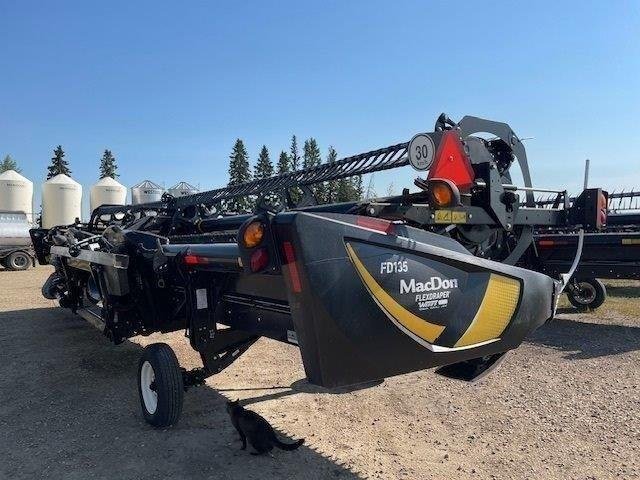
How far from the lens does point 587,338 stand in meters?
6.82

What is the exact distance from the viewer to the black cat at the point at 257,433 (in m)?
3.42

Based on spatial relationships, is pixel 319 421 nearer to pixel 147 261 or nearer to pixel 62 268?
pixel 147 261

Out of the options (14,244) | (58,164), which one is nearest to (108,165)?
(58,164)

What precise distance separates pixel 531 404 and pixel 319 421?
178 centimetres

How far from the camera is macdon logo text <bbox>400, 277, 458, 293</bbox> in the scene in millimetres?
2357

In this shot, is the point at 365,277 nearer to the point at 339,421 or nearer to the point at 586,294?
the point at 339,421

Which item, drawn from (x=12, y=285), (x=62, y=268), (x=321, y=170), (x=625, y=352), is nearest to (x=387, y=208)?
(x=321, y=170)

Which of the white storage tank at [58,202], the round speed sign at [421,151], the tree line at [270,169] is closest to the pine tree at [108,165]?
the tree line at [270,169]

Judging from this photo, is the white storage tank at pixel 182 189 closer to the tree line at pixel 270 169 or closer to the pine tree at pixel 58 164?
the tree line at pixel 270 169

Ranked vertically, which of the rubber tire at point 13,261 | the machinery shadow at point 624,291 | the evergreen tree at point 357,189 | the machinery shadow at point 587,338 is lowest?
the rubber tire at point 13,261

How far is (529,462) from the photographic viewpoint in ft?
10.9

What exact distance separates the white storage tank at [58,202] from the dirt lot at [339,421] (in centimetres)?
2757

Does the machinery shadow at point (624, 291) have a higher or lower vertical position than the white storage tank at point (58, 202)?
lower

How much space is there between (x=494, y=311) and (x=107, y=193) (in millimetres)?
33310
